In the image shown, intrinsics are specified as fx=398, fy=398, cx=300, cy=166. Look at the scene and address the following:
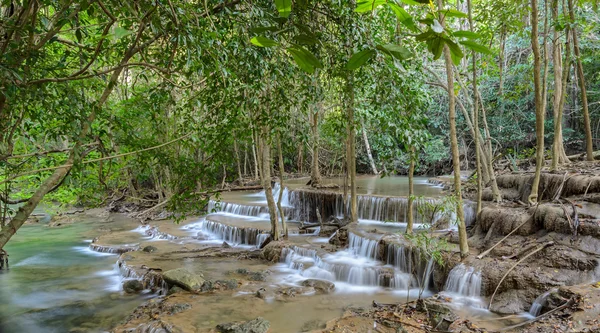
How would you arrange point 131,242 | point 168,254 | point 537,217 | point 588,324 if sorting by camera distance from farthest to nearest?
point 131,242, point 168,254, point 537,217, point 588,324

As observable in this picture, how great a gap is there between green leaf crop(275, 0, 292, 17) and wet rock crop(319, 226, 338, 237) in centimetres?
1028

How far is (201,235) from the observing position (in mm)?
12938

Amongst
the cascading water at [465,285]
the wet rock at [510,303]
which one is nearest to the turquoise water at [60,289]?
the cascading water at [465,285]

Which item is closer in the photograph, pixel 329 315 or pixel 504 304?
pixel 504 304

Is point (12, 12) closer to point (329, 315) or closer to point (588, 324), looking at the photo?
point (329, 315)

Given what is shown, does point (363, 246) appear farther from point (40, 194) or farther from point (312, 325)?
point (40, 194)

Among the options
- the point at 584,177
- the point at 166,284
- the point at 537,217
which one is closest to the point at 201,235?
the point at 166,284

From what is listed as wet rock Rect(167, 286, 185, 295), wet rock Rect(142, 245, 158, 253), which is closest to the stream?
wet rock Rect(142, 245, 158, 253)

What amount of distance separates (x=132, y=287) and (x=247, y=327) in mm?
3702

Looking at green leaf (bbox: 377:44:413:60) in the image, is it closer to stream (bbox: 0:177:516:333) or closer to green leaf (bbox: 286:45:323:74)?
green leaf (bbox: 286:45:323:74)

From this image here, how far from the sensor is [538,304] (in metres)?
5.59

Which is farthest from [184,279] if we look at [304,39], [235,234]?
[304,39]

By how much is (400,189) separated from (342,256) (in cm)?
804

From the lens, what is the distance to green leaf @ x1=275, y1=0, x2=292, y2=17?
33.8 inches
